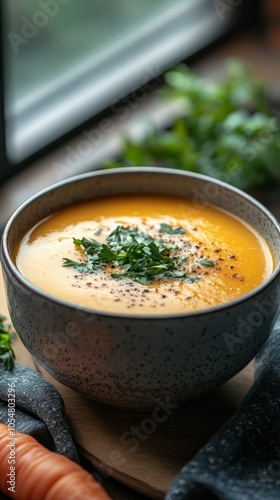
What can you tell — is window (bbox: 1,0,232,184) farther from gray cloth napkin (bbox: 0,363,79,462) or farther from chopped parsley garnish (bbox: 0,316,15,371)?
gray cloth napkin (bbox: 0,363,79,462)

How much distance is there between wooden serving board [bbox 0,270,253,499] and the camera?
4.87 ft

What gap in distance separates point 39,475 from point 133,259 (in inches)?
17.4

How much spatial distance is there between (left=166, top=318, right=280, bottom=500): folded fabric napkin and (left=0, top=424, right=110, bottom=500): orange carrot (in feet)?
0.50

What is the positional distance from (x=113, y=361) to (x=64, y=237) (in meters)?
0.39

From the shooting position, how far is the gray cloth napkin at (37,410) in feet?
5.02

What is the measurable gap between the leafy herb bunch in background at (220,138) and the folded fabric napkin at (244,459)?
3.57 ft

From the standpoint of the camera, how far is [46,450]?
148 cm

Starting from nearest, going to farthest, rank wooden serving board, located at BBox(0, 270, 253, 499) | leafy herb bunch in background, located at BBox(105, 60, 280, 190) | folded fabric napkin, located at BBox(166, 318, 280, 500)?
folded fabric napkin, located at BBox(166, 318, 280, 500) → wooden serving board, located at BBox(0, 270, 253, 499) → leafy herb bunch in background, located at BBox(105, 60, 280, 190)

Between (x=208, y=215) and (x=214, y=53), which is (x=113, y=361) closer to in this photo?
(x=208, y=215)

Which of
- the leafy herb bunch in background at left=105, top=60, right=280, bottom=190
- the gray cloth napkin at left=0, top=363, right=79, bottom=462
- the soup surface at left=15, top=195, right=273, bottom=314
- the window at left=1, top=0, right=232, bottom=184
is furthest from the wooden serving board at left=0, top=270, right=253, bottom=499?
the window at left=1, top=0, right=232, bottom=184

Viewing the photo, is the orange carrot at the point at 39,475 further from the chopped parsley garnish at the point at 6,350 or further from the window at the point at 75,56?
the window at the point at 75,56

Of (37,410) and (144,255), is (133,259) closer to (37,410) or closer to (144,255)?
(144,255)

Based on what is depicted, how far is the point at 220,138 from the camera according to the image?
274 cm

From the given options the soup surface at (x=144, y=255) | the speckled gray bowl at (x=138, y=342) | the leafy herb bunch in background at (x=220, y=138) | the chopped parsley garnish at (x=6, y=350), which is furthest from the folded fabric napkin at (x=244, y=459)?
the leafy herb bunch in background at (x=220, y=138)
